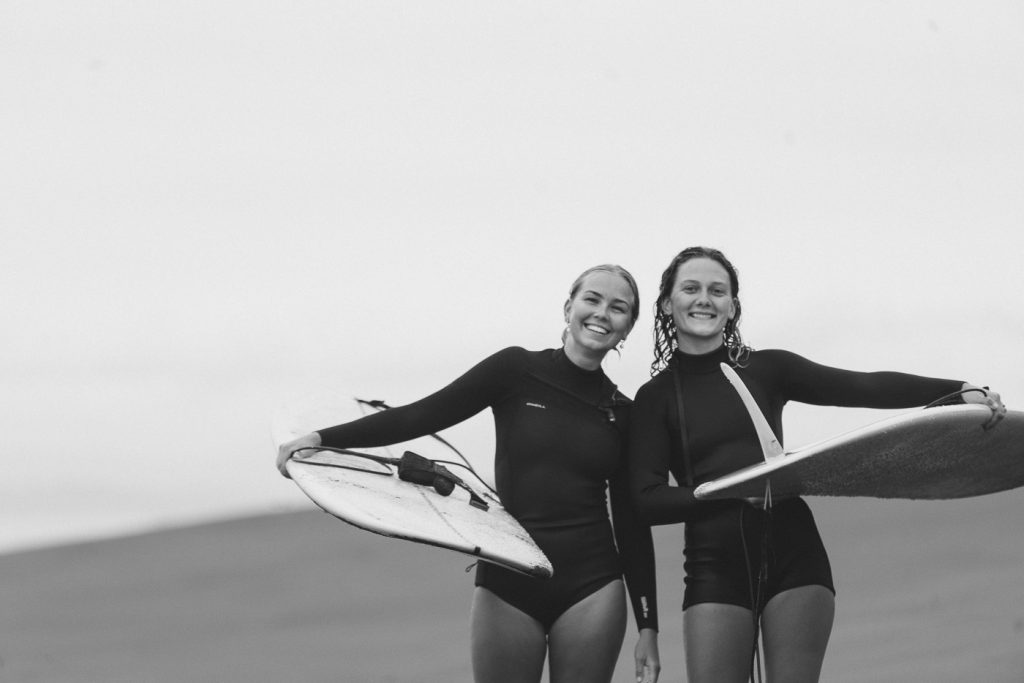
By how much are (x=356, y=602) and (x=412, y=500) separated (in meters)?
4.77

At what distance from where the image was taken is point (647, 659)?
102 inches

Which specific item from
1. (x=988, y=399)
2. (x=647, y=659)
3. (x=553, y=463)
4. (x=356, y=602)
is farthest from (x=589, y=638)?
(x=356, y=602)

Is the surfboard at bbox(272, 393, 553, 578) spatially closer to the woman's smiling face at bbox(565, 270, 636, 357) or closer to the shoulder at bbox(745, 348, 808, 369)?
the woman's smiling face at bbox(565, 270, 636, 357)

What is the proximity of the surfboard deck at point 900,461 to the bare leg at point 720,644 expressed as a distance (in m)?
0.25

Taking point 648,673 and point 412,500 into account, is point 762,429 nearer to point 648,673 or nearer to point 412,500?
point 648,673

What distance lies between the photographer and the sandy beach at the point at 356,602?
19.2 ft

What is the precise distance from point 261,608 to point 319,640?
0.78m

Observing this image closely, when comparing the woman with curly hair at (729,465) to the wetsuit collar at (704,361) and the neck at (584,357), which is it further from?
the neck at (584,357)

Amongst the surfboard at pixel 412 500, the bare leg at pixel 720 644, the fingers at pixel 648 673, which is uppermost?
the surfboard at pixel 412 500

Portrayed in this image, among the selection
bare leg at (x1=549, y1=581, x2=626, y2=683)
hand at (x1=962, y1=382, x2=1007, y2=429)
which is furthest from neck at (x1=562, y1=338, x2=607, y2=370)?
hand at (x1=962, y1=382, x2=1007, y2=429)

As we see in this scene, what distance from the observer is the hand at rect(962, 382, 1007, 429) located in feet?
8.48

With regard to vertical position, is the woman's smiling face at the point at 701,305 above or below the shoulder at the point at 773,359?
above

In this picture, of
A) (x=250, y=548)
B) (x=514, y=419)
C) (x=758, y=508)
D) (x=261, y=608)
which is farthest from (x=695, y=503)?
(x=250, y=548)

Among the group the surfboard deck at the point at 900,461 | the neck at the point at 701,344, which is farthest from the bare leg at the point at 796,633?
the neck at the point at 701,344
